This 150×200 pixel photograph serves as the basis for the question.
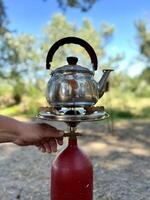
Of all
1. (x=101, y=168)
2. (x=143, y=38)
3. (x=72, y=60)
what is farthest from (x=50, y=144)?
(x=143, y=38)

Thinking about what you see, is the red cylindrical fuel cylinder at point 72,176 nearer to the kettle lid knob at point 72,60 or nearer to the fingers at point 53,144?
the fingers at point 53,144

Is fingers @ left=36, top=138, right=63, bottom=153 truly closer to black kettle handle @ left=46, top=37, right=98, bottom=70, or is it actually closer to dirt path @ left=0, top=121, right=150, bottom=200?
black kettle handle @ left=46, top=37, right=98, bottom=70

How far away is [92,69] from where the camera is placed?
78.0 inches

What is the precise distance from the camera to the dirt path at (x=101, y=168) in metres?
3.47

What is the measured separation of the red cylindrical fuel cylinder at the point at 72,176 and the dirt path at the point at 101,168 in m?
1.54

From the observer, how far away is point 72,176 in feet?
5.86

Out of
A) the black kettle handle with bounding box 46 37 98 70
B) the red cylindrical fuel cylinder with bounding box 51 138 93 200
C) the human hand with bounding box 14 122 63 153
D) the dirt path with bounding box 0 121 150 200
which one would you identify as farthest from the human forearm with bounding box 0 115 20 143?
the dirt path with bounding box 0 121 150 200

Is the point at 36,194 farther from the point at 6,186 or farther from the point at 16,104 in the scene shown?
the point at 16,104

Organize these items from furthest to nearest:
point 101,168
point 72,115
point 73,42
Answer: point 101,168 → point 73,42 → point 72,115

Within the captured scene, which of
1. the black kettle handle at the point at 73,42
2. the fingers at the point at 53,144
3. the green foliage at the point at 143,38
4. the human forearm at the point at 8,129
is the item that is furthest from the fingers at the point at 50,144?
the green foliage at the point at 143,38

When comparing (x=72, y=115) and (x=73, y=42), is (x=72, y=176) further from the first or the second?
(x=73, y=42)

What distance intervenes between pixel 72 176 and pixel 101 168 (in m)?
2.78

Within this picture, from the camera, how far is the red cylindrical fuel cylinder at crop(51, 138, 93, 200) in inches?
70.4

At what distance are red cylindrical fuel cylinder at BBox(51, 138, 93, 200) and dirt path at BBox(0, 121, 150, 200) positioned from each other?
60.8 inches
